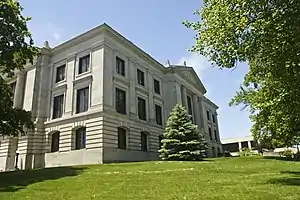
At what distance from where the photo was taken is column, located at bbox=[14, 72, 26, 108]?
35256 mm

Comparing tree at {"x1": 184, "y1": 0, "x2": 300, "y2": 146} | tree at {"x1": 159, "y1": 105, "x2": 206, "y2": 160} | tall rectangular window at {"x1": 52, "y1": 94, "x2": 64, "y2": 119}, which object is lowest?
tree at {"x1": 159, "y1": 105, "x2": 206, "y2": 160}

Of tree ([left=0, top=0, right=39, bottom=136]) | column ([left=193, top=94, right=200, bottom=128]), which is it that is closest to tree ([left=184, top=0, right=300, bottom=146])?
tree ([left=0, top=0, right=39, bottom=136])

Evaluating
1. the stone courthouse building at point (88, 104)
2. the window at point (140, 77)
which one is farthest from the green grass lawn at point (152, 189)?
the window at point (140, 77)

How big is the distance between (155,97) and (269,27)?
1084 inches

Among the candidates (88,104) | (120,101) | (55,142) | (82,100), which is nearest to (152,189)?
(88,104)

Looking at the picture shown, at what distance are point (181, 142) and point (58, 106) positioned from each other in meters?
14.8

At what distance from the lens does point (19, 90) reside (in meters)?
35.6

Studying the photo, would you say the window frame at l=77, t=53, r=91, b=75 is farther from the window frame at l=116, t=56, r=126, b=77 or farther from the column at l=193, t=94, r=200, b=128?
the column at l=193, t=94, r=200, b=128

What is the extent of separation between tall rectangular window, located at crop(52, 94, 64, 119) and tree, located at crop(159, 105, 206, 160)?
12274 millimetres

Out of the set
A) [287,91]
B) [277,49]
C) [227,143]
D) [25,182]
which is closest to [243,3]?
[277,49]

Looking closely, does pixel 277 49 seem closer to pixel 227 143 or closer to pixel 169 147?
pixel 169 147

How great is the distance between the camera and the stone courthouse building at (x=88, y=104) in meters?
27.6

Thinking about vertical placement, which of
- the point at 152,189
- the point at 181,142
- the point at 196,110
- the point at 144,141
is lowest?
the point at 152,189

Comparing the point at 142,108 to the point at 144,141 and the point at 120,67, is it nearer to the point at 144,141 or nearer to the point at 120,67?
the point at 144,141
